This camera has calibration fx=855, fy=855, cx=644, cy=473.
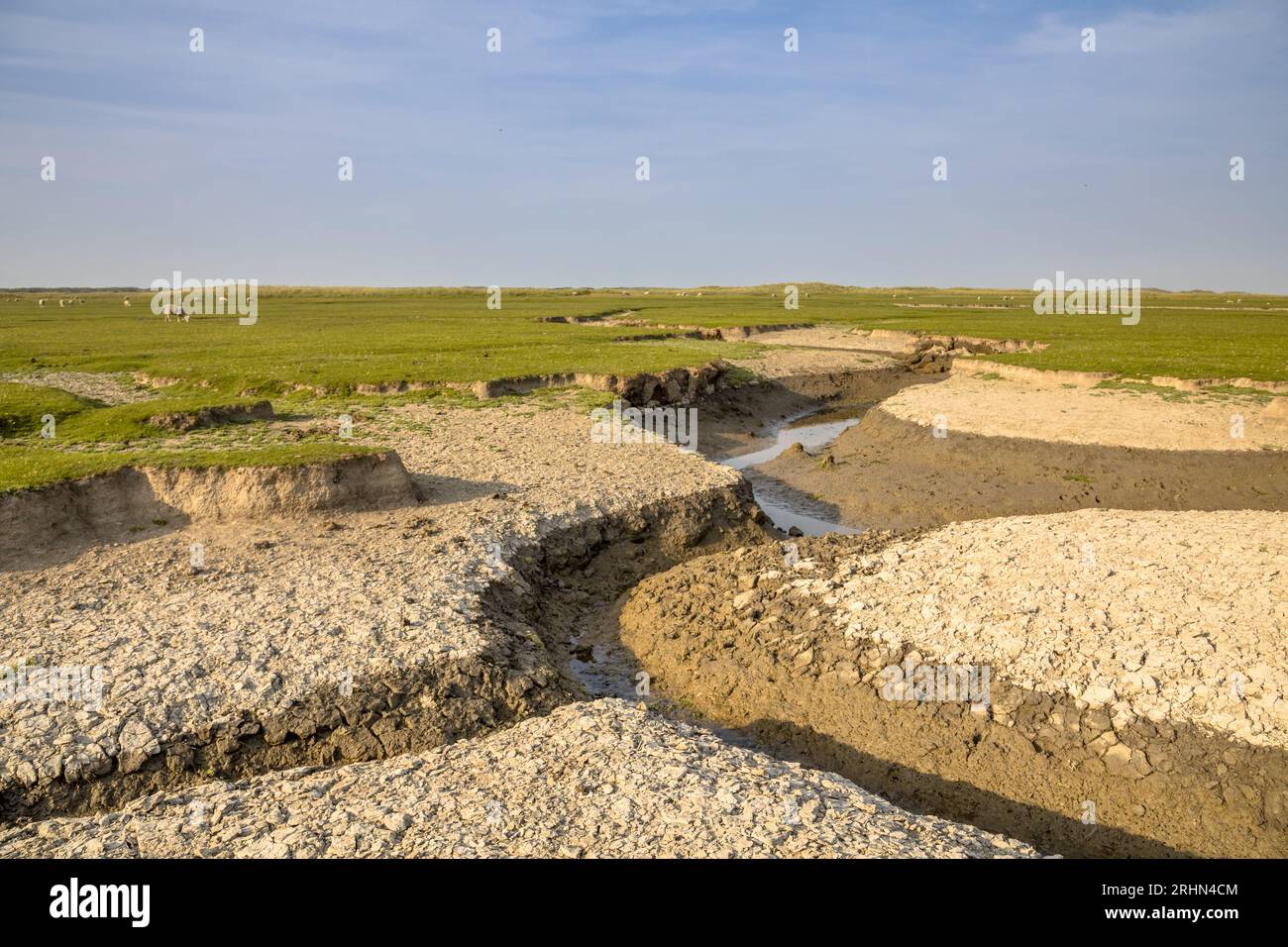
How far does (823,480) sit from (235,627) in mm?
21680

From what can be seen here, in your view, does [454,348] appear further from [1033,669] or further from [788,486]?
[1033,669]

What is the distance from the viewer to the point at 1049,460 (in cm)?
2994

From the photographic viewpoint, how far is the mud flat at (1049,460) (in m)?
26.8

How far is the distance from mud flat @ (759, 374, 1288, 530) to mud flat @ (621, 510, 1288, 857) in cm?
918

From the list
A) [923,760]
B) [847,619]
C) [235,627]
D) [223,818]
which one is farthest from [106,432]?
[923,760]

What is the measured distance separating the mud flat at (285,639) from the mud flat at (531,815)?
83 cm

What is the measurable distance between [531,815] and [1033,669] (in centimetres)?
802

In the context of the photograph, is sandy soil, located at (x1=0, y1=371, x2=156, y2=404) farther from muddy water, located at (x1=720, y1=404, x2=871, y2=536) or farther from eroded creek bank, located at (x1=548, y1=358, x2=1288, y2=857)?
eroded creek bank, located at (x1=548, y1=358, x2=1288, y2=857)

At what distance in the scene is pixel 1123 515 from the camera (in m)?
18.7

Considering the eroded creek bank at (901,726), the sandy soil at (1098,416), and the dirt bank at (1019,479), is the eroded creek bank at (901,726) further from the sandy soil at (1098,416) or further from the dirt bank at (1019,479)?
the sandy soil at (1098,416)

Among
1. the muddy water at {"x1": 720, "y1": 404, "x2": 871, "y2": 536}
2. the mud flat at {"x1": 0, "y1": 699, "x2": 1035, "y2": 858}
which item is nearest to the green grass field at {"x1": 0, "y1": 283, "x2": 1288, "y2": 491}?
the muddy water at {"x1": 720, "y1": 404, "x2": 871, "y2": 536}

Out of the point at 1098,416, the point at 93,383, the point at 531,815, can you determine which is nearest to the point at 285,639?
the point at 531,815

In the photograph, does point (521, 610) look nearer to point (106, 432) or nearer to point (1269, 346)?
point (106, 432)

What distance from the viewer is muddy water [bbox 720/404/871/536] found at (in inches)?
1026
